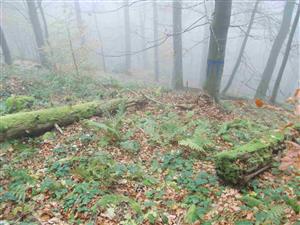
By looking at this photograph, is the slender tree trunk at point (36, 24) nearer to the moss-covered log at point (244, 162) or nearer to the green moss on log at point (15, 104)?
the green moss on log at point (15, 104)

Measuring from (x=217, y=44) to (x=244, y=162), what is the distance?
4.50 metres

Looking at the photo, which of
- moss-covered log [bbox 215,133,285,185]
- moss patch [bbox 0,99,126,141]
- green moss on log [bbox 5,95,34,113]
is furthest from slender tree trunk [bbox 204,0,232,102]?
green moss on log [bbox 5,95,34,113]

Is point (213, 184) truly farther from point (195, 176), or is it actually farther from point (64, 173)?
point (64, 173)

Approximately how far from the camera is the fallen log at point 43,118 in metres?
6.56

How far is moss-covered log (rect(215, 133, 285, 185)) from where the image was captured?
4773 mm

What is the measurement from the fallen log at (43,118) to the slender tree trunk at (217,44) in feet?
10.7

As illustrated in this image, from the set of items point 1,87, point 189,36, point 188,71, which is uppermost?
point 1,87

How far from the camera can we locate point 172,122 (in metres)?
7.43

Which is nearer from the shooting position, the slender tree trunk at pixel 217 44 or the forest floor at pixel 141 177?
the forest floor at pixel 141 177

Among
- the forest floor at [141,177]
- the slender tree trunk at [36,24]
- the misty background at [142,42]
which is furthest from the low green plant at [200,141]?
the slender tree trunk at [36,24]

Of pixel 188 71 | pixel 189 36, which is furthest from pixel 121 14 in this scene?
pixel 188 71

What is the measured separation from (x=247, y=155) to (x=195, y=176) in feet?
3.41

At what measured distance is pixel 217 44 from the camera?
8.28 meters

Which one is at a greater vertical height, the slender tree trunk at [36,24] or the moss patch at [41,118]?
the slender tree trunk at [36,24]
